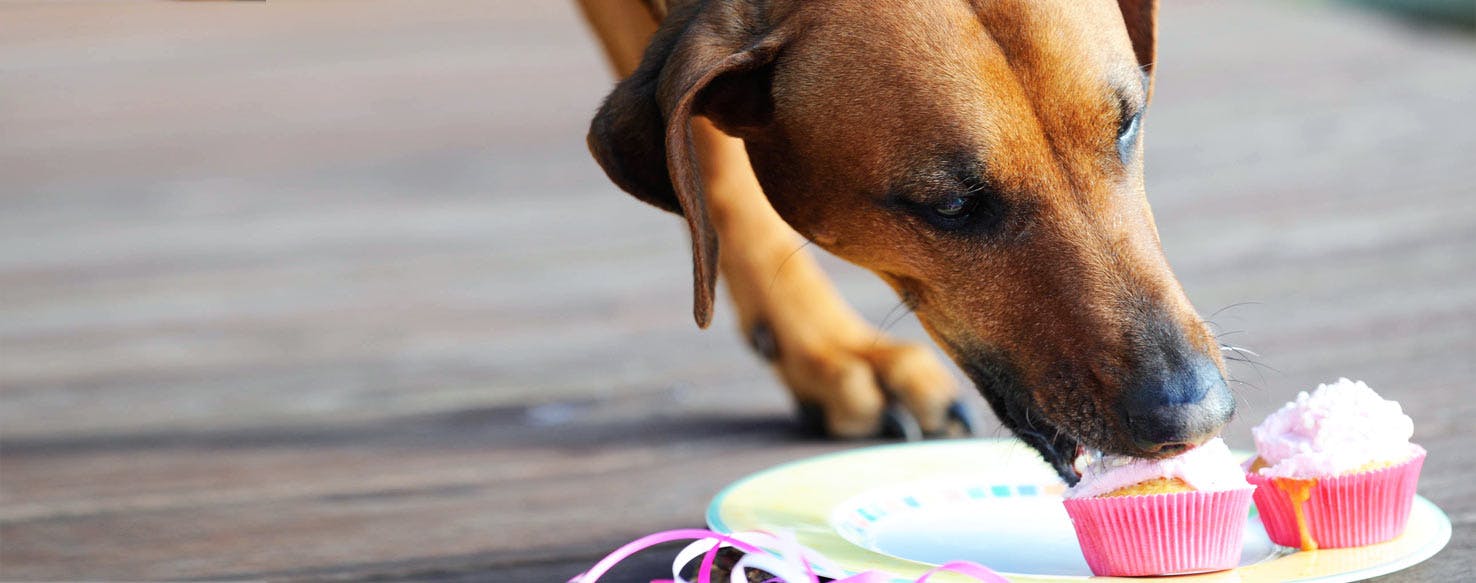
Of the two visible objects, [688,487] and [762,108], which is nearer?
[762,108]

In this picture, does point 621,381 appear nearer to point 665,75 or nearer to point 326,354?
point 326,354

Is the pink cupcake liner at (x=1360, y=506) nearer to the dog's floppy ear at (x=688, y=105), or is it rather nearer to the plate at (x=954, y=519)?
the plate at (x=954, y=519)

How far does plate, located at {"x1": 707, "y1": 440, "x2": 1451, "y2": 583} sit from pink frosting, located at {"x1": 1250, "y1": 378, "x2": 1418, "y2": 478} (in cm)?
10

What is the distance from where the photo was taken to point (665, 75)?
2145 mm

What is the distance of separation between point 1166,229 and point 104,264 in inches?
123

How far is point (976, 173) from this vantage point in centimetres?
201

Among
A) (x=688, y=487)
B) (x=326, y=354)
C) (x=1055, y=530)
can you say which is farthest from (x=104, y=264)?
(x=1055, y=530)

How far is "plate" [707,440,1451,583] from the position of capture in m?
1.86

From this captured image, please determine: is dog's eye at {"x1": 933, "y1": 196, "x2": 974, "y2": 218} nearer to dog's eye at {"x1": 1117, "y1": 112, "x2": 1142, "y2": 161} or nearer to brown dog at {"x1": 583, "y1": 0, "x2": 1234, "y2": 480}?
brown dog at {"x1": 583, "y1": 0, "x2": 1234, "y2": 480}

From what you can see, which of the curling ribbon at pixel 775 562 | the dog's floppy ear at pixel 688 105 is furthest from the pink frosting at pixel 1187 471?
the dog's floppy ear at pixel 688 105

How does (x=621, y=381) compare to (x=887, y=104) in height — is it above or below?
below

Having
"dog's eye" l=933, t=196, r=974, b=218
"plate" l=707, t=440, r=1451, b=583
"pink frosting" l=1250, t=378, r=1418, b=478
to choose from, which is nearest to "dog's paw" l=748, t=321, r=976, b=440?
"plate" l=707, t=440, r=1451, b=583

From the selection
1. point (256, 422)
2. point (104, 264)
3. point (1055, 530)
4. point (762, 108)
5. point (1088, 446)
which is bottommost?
point (1055, 530)

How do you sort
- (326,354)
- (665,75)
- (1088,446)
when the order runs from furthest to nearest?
(326,354), (665,75), (1088,446)
